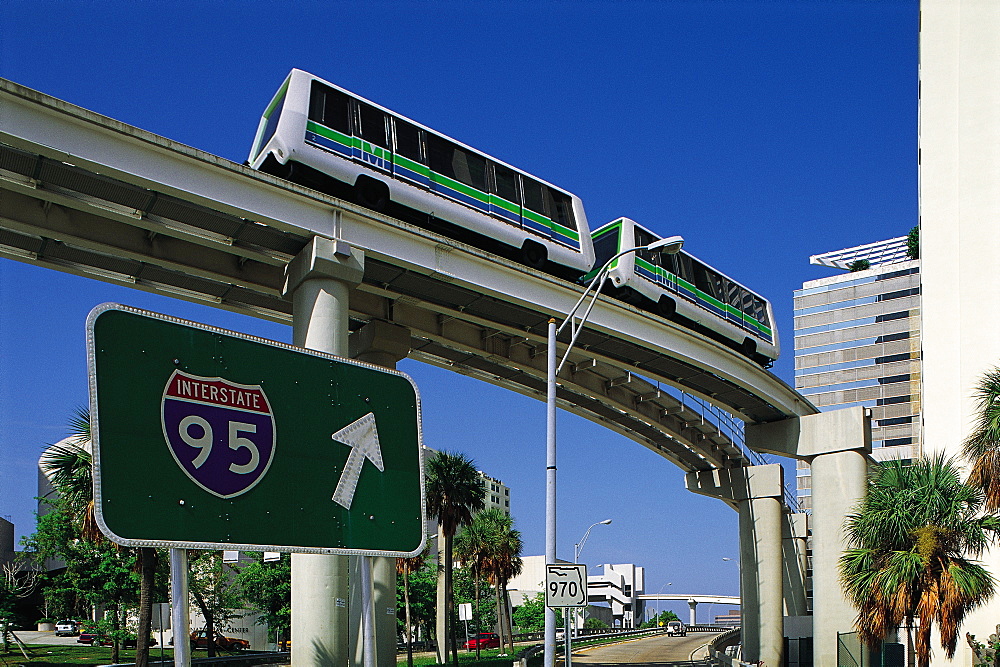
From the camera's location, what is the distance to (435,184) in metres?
25.8

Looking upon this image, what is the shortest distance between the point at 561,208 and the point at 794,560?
146ft

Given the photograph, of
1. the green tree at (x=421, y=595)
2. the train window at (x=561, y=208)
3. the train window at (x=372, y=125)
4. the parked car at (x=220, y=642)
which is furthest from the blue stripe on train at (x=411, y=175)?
the parked car at (x=220, y=642)

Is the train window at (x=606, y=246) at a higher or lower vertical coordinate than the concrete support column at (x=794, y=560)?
higher

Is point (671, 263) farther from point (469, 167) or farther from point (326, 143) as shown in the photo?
point (326, 143)

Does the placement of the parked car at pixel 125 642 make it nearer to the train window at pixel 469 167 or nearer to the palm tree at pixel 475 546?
the palm tree at pixel 475 546

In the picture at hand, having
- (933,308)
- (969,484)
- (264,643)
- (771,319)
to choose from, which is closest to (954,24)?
(933,308)

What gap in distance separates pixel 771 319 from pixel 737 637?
114 ft

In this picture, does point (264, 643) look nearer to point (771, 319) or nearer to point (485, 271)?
point (771, 319)

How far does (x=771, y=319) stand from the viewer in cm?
4394

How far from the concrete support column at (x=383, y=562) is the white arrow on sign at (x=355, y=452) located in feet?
53.3

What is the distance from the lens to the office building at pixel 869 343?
11694 cm

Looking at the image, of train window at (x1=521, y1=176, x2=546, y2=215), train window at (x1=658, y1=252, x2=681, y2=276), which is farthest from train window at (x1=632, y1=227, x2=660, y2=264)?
train window at (x1=521, y1=176, x2=546, y2=215)

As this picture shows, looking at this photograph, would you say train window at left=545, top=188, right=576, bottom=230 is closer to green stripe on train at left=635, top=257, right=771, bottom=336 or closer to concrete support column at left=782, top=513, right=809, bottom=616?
green stripe on train at left=635, top=257, right=771, bottom=336

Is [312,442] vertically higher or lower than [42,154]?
lower
